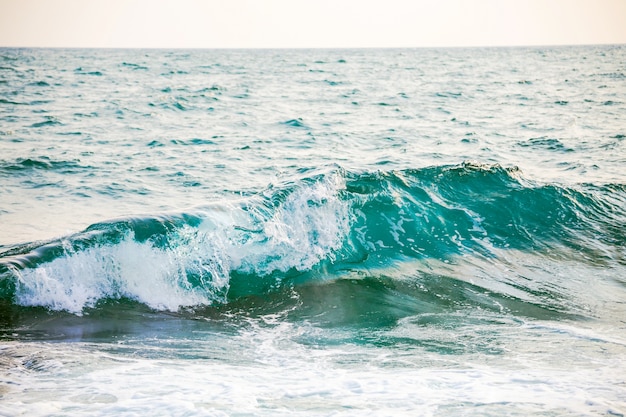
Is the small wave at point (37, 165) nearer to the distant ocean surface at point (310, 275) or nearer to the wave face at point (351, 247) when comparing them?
the distant ocean surface at point (310, 275)

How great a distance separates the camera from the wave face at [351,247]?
24.0ft

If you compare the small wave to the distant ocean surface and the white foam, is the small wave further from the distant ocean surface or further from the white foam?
the white foam

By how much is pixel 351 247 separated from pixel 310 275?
3.79ft

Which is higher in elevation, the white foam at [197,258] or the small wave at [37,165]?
the small wave at [37,165]

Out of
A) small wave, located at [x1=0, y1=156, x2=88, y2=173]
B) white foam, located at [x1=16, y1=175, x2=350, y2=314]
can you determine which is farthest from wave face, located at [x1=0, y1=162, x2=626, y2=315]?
small wave, located at [x1=0, y1=156, x2=88, y2=173]

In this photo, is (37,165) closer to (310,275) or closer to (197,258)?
(197,258)

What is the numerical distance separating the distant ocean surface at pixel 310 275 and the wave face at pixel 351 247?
35mm

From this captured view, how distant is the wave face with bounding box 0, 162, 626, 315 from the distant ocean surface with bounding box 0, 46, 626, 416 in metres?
0.03

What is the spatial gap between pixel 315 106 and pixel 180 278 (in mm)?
17268

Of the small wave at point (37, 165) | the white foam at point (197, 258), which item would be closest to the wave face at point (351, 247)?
the white foam at point (197, 258)

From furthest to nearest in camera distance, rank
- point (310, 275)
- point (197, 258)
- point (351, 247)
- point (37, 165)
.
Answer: point (37, 165) → point (351, 247) → point (310, 275) → point (197, 258)

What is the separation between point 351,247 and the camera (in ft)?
30.2

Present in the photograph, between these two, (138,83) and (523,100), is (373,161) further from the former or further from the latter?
(138,83)

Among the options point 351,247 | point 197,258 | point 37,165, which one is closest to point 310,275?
point 351,247
